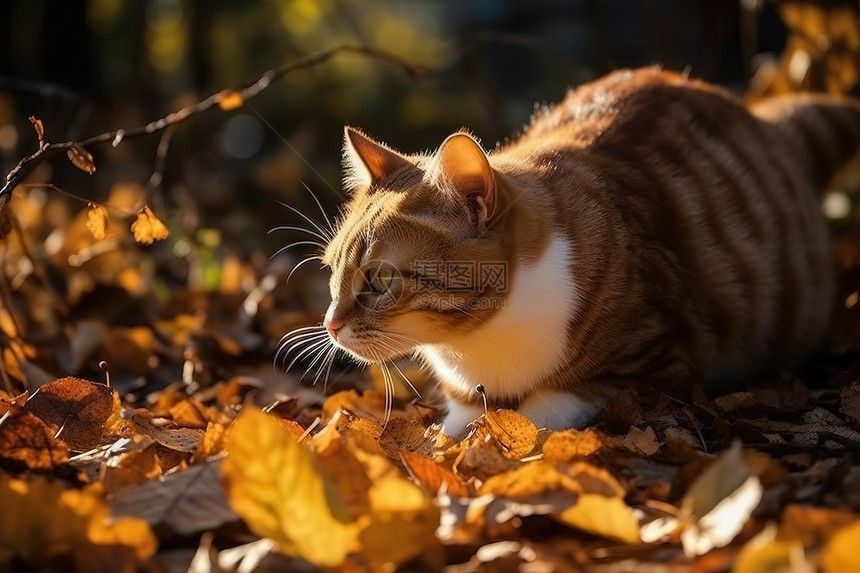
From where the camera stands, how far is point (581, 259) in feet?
6.48

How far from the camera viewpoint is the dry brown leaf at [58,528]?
50.3 inches

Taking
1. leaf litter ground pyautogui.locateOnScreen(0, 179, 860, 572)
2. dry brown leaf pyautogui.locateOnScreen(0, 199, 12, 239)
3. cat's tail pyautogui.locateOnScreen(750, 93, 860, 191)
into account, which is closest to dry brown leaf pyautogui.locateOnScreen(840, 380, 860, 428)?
leaf litter ground pyautogui.locateOnScreen(0, 179, 860, 572)

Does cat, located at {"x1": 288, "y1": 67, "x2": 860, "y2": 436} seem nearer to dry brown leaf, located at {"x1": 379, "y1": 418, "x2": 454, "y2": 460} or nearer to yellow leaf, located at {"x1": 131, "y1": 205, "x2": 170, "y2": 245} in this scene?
dry brown leaf, located at {"x1": 379, "y1": 418, "x2": 454, "y2": 460}

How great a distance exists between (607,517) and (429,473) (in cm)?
36

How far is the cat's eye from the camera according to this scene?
189 cm

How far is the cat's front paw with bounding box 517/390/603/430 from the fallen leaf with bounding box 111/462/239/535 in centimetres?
78

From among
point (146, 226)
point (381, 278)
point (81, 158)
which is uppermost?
point (81, 158)

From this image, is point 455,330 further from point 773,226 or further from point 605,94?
point 773,226

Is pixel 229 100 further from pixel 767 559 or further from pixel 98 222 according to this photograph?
pixel 767 559

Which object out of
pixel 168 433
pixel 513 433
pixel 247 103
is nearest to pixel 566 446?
pixel 513 433

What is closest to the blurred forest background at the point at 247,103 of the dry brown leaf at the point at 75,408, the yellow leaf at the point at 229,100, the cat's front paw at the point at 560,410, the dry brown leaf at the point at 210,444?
the yellow leaf at the point at 229,100

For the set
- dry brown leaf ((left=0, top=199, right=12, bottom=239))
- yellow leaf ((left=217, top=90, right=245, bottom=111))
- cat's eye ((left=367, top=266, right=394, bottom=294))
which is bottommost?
cat's eye ((left=367, top=266, right=394, bottom=294))

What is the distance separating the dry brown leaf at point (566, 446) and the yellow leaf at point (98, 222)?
1.05 meters

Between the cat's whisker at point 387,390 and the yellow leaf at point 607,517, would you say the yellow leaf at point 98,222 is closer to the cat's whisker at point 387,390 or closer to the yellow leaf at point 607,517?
the cat's whisker at point 387,390
